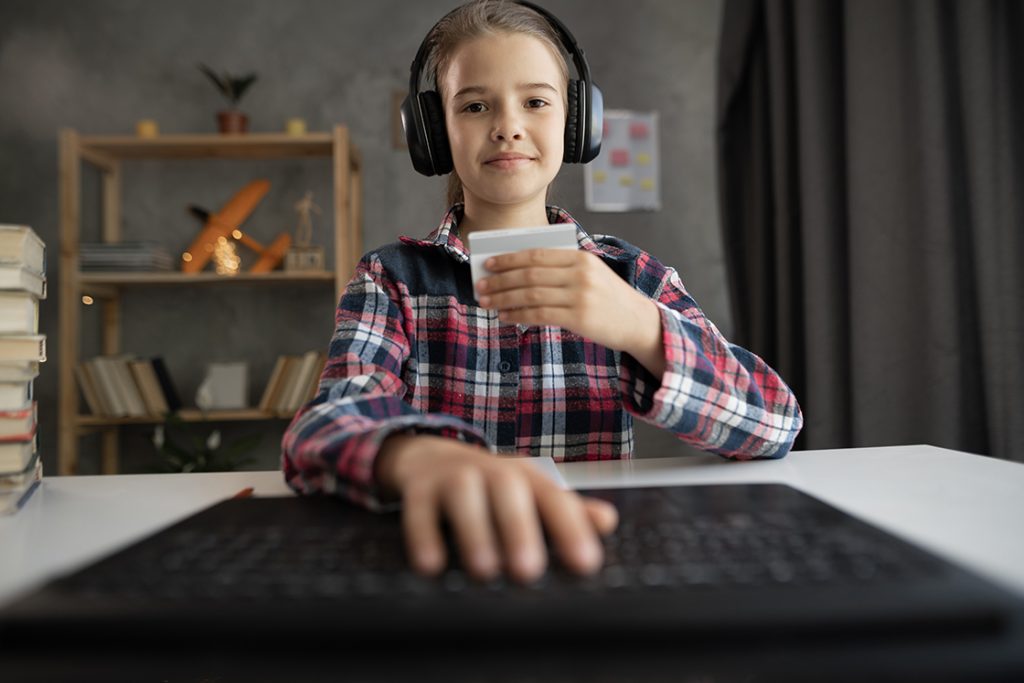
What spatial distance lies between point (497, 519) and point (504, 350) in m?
0.62

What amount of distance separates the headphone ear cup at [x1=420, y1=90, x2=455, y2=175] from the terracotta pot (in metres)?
1.74

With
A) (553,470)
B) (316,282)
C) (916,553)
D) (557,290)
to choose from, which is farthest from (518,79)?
(316,282)

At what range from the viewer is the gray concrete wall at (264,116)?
273cm

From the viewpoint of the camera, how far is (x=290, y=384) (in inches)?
99.3

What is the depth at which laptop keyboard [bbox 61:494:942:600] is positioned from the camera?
0.34 meters

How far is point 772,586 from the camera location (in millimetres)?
327

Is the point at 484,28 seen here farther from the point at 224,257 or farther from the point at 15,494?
the point at 224,257

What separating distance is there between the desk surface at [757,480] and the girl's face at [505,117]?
404 millimetres

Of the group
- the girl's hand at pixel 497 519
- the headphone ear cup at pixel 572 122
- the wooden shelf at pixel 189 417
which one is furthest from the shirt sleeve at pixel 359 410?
the wooden shelf at pixel 189 417

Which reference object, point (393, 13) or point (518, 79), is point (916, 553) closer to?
point (518, 79)

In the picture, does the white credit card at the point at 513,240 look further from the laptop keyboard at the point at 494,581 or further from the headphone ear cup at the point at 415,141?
the headphone ear cup at the point at 415,141

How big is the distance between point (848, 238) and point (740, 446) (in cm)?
145

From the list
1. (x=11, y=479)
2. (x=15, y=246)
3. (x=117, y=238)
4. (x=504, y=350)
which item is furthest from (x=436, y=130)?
(x=117, y=238)

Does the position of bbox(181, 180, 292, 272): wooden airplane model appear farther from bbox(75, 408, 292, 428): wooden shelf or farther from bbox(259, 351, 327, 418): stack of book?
bbox(75, 408, 292, 428): wooden shelf
